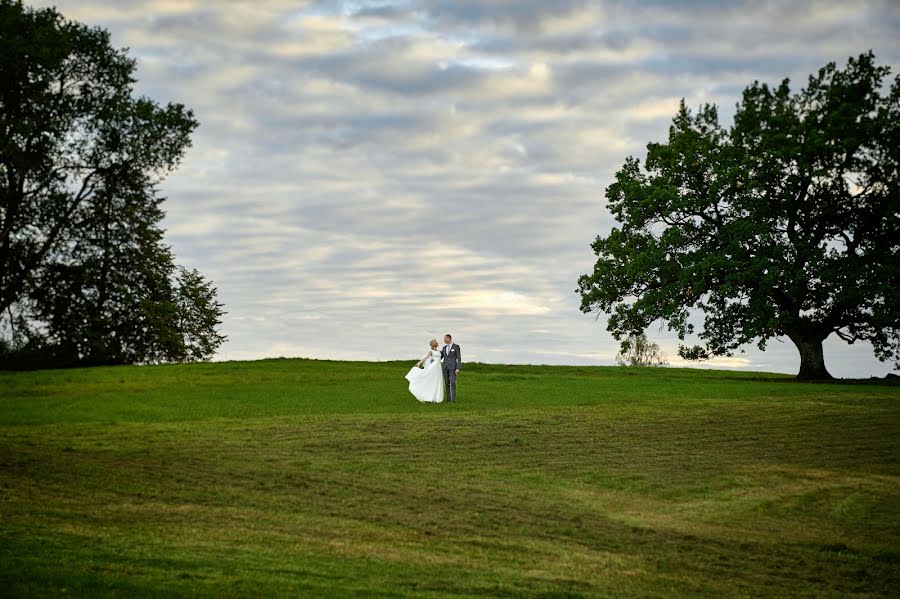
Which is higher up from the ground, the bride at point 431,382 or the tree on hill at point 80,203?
the tree on hill at point 80,203

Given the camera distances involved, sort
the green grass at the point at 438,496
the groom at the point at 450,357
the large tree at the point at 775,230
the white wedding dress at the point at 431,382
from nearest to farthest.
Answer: the green grass at the point at 438,496 < the groom at the point at 450,357 < the white wedding dress at the point at 431,382 < the large tree at the point at 775,230

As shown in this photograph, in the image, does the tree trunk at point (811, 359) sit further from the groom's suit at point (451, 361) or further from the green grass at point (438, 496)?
the groom's suit at point (451, 361)

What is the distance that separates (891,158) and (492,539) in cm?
4403

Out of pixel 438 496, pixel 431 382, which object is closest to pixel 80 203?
pixel 431 382

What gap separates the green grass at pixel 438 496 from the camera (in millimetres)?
13836

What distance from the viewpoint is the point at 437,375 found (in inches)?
1448

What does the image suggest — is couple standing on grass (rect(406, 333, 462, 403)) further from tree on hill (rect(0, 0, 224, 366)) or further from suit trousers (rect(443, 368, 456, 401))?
tree on hill (rect(0, 0, 224, 366))

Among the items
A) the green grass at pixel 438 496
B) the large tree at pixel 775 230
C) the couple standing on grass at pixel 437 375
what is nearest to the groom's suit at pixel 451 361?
the couple standing on grass at pixel 437 375

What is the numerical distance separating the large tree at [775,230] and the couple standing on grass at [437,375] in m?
18.7

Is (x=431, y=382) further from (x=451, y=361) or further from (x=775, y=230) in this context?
(x=775, y=230)

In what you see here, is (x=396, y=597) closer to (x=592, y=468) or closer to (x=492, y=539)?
(x=492, y=539)

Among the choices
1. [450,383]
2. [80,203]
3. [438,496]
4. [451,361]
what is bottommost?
[438,496]

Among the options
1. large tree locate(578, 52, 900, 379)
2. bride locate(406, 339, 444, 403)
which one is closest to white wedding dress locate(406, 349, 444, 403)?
bride locate(406, 339, 444, 403)

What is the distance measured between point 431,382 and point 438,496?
17184 mm
